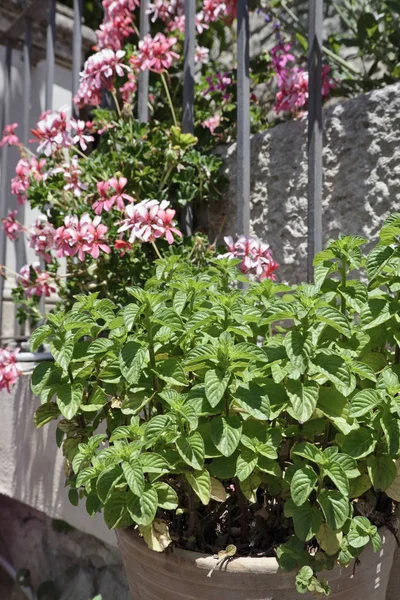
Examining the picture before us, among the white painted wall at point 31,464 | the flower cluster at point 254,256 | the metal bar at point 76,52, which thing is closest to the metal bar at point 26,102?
the metal bar at point 76,52

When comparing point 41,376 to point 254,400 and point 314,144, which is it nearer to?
point 254,400

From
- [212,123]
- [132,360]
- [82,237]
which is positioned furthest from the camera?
[212,123]

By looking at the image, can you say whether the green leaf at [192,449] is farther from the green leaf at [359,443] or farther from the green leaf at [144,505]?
the green leaf at [359,443]

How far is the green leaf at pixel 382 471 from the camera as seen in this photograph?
2.93 ft

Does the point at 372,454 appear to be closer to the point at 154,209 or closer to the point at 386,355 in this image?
the point at 386,355

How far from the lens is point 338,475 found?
0.86 meters

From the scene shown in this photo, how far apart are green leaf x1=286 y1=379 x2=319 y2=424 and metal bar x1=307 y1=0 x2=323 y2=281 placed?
0.74m

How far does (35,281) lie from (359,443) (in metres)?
1.45

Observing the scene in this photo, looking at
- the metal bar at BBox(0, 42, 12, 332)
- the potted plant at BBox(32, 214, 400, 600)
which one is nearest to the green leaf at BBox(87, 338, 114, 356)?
the potted plant at BBox(32, 214, 400, 600)

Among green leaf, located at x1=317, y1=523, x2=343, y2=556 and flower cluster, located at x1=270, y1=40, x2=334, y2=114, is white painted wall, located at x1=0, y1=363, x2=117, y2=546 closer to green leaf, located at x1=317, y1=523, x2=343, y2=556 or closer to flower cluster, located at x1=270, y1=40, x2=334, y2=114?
green leaf, located at x1=317, y1=523, x2=343, y2=556

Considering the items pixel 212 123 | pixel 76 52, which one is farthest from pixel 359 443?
pixel 76 52

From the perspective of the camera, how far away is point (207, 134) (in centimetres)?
202

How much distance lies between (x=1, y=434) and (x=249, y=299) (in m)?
1.39

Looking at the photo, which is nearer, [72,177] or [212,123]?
[72,177]
